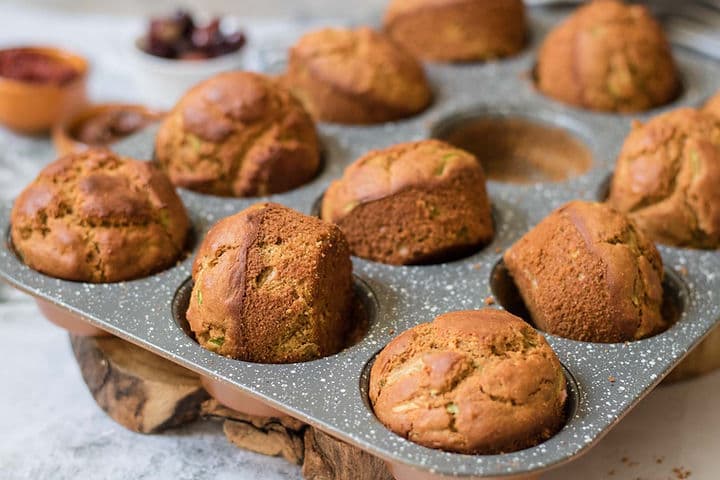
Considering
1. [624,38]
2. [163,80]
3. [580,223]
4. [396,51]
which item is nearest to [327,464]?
[580,223]

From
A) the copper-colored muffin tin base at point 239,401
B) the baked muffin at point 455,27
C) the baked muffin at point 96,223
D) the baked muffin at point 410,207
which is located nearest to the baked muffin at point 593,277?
the baked muffin at point 410,207

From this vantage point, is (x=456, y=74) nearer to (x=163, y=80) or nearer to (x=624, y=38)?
(x=624, y=38)

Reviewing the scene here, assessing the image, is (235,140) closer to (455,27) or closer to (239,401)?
(239,401)

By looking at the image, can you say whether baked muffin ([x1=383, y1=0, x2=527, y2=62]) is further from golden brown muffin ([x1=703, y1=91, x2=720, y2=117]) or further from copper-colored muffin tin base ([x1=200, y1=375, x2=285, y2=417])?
copper-colored muffin tin base ([x1=200, y1=375, x2=285, y2=417])

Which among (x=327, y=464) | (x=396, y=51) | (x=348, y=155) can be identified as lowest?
(x=327, y=464)

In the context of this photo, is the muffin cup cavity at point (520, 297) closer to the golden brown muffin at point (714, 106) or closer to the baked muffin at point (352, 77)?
the golden brown muffin at point (714, 106)

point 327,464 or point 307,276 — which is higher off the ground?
point 307,276
